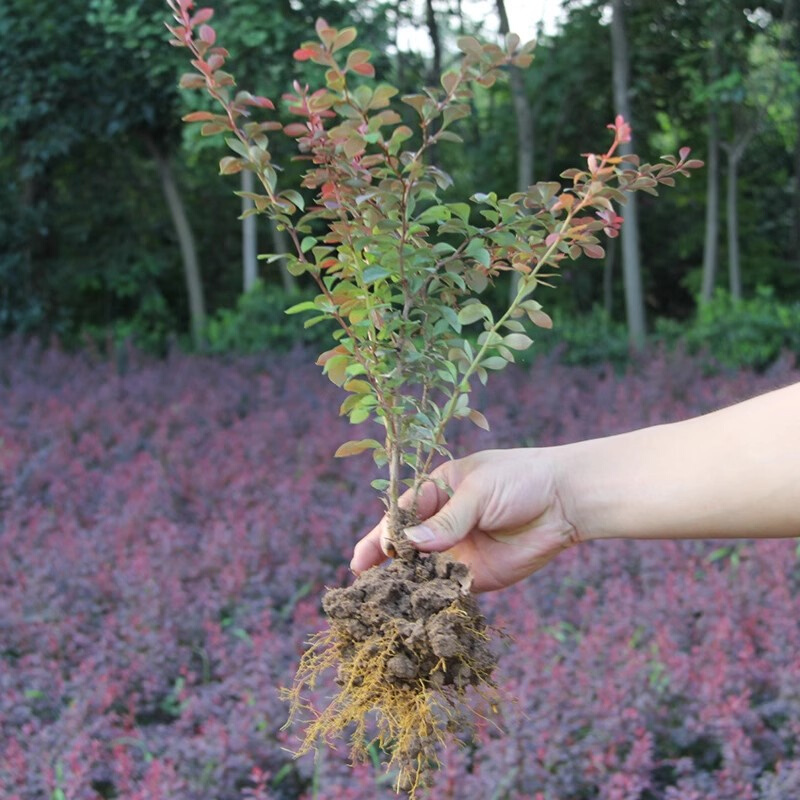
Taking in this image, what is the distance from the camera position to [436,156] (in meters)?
11.6

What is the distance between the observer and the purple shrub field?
2545 millimetres

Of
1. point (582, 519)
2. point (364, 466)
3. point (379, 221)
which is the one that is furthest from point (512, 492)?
point (364, 466)

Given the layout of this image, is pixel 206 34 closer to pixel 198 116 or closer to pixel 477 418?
pixel 198 116

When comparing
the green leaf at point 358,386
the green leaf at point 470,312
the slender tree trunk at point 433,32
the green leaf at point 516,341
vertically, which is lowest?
the green leaf at point 358,386

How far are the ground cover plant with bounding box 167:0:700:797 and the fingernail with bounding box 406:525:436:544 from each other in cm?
2

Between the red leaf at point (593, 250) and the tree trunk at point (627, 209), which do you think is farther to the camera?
the tree trunk at point (627, 209)

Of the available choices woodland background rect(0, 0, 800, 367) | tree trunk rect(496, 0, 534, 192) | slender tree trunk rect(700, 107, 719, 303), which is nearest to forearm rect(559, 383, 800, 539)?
woodland background rect(0, 0, 800, 367)

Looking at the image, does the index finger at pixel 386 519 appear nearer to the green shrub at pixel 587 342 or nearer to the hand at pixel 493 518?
the hand at pixel 493 518

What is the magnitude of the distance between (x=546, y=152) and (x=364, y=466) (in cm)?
975

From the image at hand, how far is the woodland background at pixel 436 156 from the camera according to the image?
26.8 ft

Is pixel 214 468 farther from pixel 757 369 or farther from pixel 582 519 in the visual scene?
pixel 757 369

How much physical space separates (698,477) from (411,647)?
54cm

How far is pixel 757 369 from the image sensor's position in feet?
26.1

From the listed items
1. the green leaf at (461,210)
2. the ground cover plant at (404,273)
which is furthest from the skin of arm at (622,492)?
the green leaf at (461,210)
